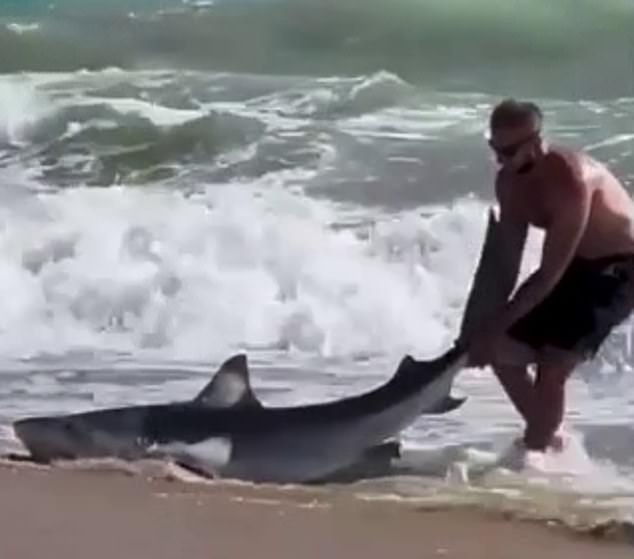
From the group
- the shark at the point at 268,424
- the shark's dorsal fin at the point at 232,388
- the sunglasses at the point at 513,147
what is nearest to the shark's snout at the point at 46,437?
the shark at the point at 268,424

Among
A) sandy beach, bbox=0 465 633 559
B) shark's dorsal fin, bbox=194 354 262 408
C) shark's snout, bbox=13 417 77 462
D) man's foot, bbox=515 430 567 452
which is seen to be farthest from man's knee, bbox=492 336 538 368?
shark's snout, bbox=13 417 77 462

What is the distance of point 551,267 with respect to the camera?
312cm

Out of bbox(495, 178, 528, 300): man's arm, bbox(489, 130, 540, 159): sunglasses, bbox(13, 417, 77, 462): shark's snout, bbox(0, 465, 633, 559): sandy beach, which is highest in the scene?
bbox(489, 130, 540, 159): sunglasses

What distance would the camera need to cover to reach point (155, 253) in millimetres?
3248

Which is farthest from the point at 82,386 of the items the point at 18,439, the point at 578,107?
the point at 578,107

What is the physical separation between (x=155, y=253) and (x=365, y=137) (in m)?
0.42

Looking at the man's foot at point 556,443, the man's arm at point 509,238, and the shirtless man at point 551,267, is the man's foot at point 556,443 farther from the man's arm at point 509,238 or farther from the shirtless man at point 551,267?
the man's arm at point 509,238

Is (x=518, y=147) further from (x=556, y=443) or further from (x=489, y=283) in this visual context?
(x=556, y=443)

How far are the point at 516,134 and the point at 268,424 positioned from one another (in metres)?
0.66

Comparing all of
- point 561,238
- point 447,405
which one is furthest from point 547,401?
point 561,238

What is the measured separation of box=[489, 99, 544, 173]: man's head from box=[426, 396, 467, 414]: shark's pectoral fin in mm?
406

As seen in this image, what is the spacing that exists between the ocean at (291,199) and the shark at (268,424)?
2cm

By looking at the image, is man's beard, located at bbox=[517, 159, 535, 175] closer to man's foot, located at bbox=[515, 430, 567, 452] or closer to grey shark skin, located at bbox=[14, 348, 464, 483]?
grey shark skin, located at bbox=[14, 348, 464, 483]

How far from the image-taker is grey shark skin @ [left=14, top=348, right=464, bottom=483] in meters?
3.19
